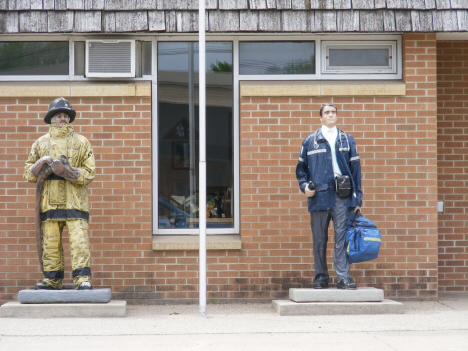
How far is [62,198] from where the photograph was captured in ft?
21.1

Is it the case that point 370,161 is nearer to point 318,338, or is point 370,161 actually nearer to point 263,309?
point 263,309

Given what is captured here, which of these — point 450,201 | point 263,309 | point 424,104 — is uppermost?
point 424,104

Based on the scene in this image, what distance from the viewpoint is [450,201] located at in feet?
26.0

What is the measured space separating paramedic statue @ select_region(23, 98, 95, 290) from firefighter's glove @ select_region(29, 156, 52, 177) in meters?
0.11

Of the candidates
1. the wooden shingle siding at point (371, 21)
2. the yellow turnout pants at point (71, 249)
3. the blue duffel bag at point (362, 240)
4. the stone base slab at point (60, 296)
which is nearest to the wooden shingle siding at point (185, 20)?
the wooden shingle siding at point (371, 21)

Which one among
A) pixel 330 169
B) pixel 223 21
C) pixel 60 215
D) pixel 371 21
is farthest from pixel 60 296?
pixel 371 21

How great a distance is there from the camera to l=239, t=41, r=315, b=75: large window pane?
7.47m

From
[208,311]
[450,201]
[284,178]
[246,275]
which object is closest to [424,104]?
[450,201]

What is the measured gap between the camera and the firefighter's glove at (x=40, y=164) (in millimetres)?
6211

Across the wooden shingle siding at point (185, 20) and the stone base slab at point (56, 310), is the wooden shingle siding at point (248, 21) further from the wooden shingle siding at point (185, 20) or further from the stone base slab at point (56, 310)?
the stone base slab at point (56, 310)

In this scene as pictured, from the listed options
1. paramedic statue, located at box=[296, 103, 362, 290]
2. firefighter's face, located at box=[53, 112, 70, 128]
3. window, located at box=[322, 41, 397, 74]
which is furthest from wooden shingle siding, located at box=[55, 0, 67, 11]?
paramedic statue, located at box=[296, 103, 362, 290]

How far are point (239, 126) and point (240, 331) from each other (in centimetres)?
270

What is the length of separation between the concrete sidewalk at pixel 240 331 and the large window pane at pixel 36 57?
2.97m

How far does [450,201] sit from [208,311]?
348cm
